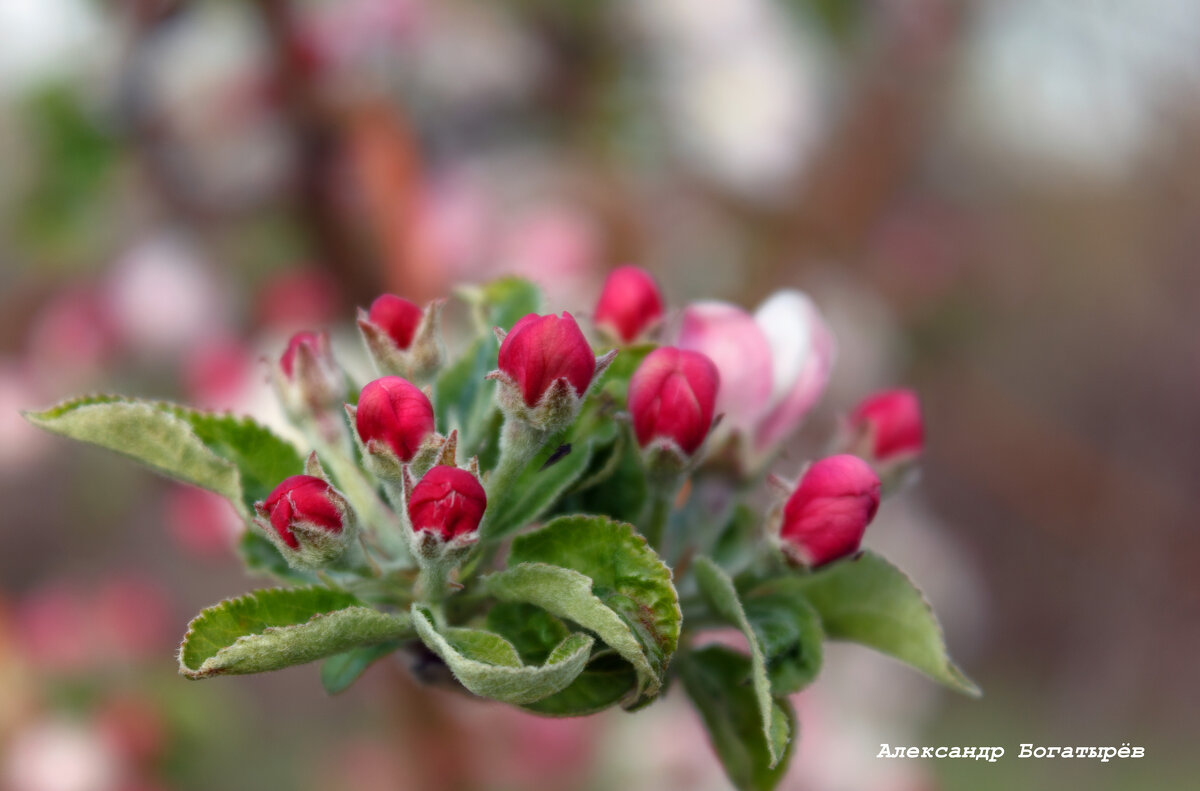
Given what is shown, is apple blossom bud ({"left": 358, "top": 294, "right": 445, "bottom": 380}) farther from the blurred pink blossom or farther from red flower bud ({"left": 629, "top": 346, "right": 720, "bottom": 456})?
the blurred pink blossom

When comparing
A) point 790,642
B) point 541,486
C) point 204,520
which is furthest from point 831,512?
point 204,520

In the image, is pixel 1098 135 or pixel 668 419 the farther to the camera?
pixel 1098 135

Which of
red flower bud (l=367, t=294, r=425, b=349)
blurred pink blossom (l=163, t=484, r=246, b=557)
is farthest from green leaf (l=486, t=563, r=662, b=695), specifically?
blurred pink blossom (l=163, t=484, r=246, b=557)

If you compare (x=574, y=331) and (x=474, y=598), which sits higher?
(x=574, y=331)

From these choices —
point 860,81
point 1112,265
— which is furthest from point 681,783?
point 1112,265

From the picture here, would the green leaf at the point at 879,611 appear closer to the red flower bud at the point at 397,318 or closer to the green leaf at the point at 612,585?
the green leaf at the point at 612,585

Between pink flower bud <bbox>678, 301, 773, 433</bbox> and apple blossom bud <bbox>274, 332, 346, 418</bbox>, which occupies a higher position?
pink flower bud <bbox>678, 301, 773, 433</bbox>

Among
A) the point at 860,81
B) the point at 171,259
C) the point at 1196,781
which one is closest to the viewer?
the point at 171,259

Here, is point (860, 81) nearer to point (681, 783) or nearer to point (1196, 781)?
point (681, 783)

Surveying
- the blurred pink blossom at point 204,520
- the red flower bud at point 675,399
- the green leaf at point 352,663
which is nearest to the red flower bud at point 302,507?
the green leaf at point 352,663
